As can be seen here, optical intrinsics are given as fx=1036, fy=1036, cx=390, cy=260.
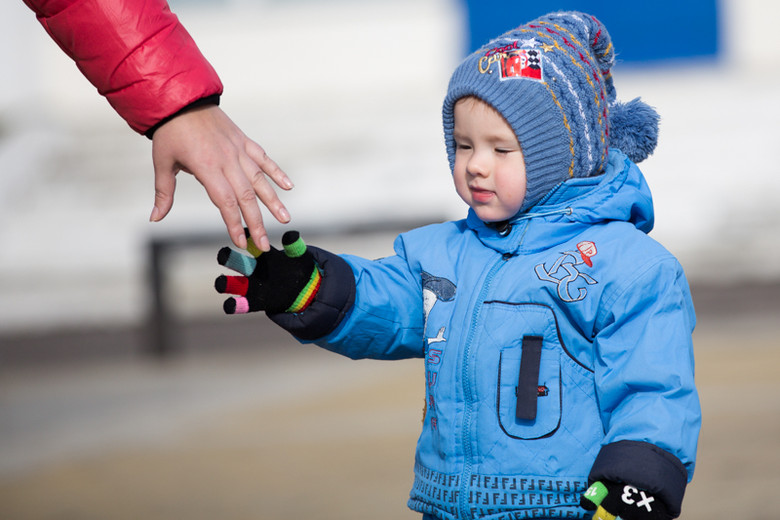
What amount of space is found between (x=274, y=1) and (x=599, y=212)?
13.2 m

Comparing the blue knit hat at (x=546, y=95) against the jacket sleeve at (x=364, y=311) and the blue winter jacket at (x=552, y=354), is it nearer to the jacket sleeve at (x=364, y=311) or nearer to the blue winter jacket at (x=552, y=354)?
the blue winter jacket at (x=552, y=354)

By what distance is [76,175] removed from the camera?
13.4 metres

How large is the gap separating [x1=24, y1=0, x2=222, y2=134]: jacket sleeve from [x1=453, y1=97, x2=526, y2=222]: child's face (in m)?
0.60

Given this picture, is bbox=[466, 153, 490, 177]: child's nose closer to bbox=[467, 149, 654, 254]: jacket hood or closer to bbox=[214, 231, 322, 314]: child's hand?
bbox=[467, 149, 654, 254]: jacket hood

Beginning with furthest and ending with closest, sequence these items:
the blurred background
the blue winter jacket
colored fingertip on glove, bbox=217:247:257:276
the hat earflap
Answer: the blurred background → the hat earflap → colored fingertip on glove, bbox=217:247:257:276 → the blue winter jacket

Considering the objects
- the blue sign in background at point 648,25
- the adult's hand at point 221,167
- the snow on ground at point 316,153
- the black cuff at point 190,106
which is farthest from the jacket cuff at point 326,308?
→ the blue sign in background at point 648,25

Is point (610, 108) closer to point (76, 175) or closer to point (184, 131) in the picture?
point (184, 131)

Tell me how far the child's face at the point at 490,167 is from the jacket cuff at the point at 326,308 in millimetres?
343

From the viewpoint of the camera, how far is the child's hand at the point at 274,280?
2.36m

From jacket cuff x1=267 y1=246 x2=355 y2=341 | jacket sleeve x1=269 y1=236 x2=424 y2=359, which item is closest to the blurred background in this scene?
jacket sleeve x1=269 y1=236 x2=424 y2=359

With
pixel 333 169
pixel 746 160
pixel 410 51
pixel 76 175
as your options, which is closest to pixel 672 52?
pixel 746 160

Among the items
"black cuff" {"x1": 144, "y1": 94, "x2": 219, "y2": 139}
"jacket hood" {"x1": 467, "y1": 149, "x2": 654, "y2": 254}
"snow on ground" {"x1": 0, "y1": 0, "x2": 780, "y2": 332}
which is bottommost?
"snow on ground" {"x1": 0, "y1": 0, "x2": 780, "y2": 332}

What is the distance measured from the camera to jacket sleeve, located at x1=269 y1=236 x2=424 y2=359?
2.41 meters

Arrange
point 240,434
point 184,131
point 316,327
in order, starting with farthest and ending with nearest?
point 240,434 < point 316,327 < point 184,131
